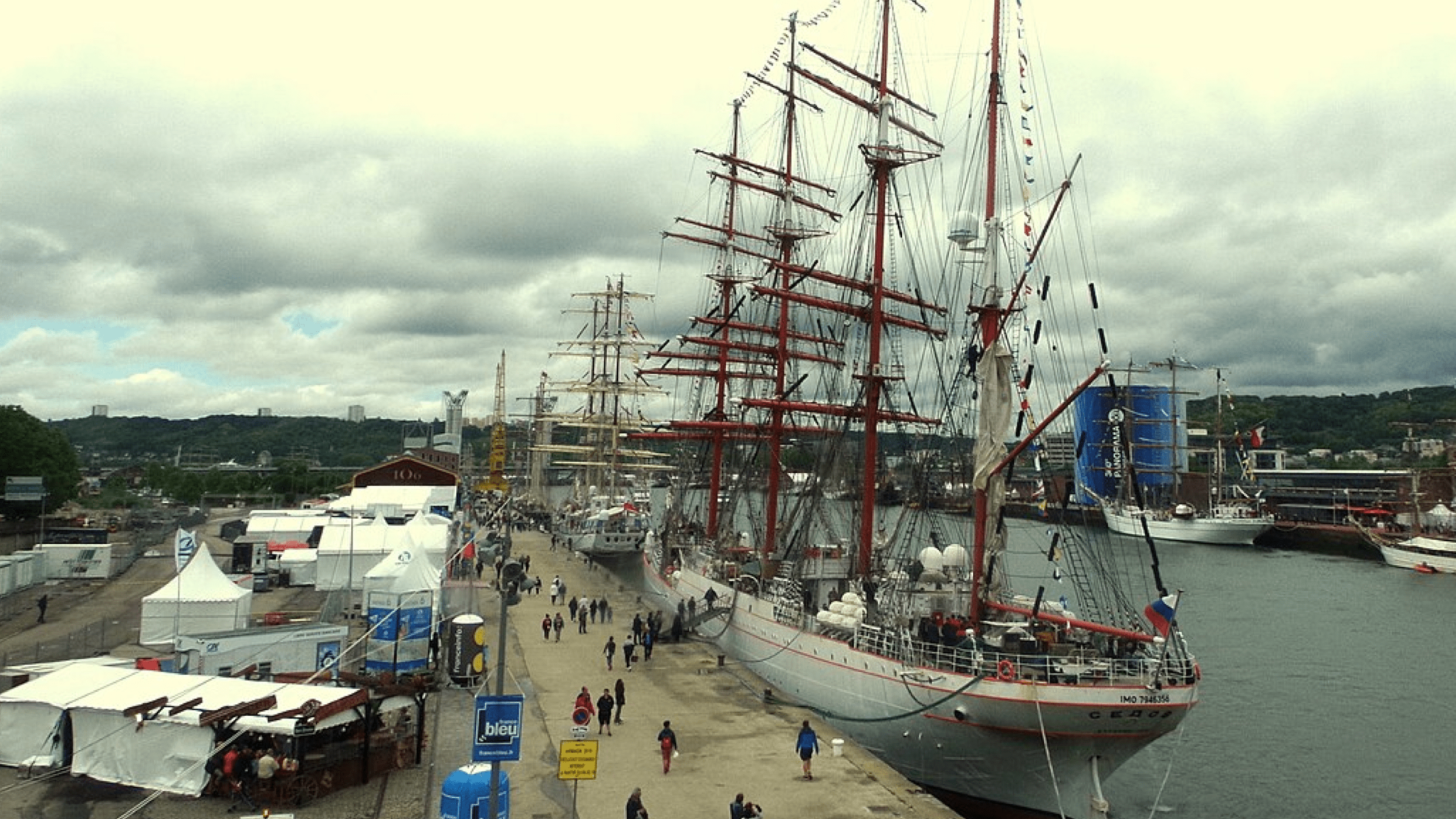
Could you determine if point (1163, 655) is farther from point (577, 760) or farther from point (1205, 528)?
point (1205, 528)

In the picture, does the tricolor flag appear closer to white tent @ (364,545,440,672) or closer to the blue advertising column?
white tent @ (364,545,440,672)

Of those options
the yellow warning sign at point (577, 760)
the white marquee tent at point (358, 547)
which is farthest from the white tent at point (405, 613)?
the white marquee tent at point (358, 547)

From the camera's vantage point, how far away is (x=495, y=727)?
12328mm

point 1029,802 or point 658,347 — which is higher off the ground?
point 658,347

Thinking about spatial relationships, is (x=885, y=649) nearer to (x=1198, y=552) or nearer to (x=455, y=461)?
(x=1198, y=552)

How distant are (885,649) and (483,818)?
12.1 m

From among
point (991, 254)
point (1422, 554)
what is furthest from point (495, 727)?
point (1422, 554)

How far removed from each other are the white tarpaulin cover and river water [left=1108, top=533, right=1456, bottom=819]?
70.9 ft

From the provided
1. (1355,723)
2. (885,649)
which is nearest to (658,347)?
(885,649)

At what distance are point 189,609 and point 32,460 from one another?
182 feet

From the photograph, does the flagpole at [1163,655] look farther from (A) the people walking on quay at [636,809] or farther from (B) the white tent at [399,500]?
(B) the white tent at [399,500]

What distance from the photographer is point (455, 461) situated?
147500mm

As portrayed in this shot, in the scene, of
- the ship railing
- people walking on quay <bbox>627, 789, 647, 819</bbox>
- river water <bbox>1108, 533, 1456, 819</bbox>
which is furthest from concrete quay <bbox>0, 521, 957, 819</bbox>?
river water <bbox>1108, 533, 1456, 819</bbox>

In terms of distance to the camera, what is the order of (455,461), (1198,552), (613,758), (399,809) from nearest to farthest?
1. (399,809)
2. (613,758)
3. (1198,552)
4. (455,461)
